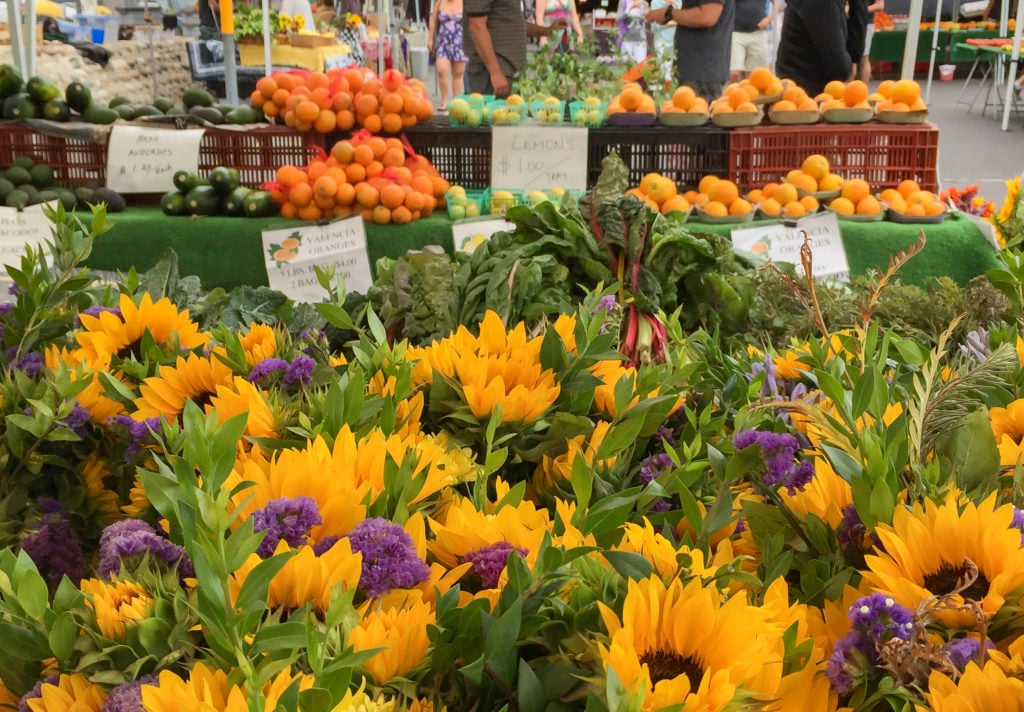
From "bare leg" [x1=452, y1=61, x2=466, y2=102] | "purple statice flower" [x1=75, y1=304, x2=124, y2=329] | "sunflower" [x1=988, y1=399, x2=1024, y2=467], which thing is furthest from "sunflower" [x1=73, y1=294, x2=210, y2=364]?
"bare leg" [x1=452, y1=61, x2=466, y2=102]

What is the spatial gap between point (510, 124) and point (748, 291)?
1591mm

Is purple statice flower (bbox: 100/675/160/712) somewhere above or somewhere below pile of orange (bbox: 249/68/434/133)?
below

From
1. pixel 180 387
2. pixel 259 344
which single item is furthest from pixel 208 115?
pixel 180 387

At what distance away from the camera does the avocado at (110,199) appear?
121 inches

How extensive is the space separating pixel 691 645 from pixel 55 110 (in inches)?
132

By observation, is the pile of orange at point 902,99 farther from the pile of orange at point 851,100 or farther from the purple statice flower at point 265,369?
the purple statice flower at point 265,369

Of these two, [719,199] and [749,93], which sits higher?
[749,93]

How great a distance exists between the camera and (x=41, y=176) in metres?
3.15

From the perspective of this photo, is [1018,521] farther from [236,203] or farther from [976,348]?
[236,203]

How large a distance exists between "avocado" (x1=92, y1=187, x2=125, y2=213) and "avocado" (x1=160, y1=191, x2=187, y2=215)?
18 centimetres

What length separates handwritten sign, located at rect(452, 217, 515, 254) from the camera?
2.70 metres

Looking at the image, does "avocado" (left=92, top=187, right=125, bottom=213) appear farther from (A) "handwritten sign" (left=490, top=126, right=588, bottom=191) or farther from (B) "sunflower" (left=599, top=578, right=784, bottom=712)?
(B) "sunflower" (left=599, top=578, right=784, bottom=712)

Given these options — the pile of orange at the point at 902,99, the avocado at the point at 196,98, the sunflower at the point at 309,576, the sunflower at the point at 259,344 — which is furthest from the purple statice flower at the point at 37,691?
the avocado at the point at 196,98

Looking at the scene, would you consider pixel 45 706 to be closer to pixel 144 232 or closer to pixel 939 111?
pixel 144 232
